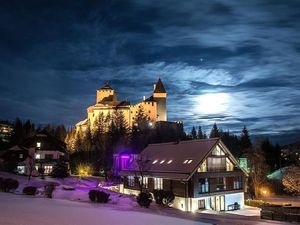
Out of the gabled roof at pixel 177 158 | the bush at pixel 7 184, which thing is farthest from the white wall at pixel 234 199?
the bush at pixel 7 184

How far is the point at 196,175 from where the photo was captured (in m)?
39.8

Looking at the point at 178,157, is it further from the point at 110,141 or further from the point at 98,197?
the point at 110,141

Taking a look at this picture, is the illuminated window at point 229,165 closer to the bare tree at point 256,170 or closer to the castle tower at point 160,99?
the bare tree at point 256,170

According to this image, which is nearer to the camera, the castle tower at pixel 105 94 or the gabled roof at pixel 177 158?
the gabled roof at pixel 177 158

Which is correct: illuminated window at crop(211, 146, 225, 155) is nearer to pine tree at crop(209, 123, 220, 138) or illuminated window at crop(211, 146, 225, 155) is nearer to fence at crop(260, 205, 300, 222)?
fence at crop(260, 205, 300, 222)

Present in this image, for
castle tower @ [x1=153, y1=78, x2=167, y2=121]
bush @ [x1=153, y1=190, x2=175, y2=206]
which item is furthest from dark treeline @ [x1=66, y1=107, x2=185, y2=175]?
bush @ [x1=153, y1=190, x2=175, y2=206]

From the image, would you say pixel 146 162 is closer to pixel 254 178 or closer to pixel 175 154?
pixel 175 154

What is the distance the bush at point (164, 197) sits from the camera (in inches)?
1454

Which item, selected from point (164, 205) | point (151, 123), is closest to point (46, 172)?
point (164, 205)

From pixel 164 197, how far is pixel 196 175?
5053mm

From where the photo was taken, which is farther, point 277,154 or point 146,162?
point 277,154

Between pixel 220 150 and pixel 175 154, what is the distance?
5811 millimetres

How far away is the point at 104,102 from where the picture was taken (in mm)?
148000

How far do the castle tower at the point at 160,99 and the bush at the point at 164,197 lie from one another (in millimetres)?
105747
